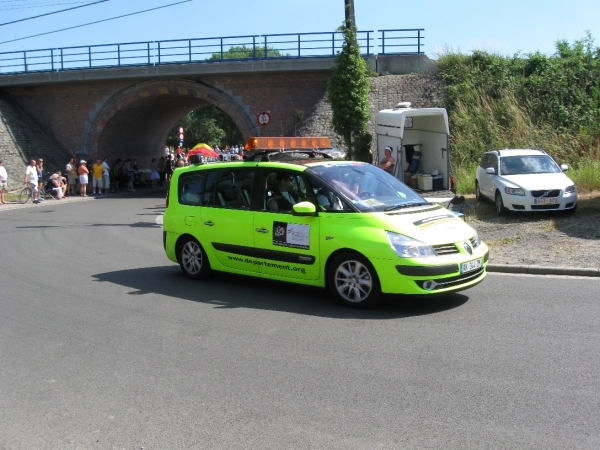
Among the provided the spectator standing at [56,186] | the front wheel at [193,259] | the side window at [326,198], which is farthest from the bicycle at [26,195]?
the side window at [326,198]

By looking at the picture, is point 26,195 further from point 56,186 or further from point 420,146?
point 420,146

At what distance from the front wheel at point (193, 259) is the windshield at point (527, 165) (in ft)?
28.9

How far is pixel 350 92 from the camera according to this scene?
22609 millimetres

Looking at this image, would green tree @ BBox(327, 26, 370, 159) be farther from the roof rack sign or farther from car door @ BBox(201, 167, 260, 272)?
car door @ BBox(201, 167, 260, 272)

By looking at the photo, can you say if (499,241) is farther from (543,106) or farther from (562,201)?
(543,106)

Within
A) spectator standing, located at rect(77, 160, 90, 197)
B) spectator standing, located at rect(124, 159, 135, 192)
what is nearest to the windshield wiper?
spectator standing, located at rect(77, 160, 90, 197)

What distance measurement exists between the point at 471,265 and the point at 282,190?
2.57 m

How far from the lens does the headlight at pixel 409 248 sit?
7.41 meters

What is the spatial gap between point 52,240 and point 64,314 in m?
7.89

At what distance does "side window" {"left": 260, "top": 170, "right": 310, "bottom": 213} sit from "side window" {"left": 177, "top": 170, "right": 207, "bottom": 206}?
1236mm

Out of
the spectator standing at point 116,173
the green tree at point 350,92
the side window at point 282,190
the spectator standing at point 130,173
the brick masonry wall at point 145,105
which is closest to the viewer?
the side window at point 282,190

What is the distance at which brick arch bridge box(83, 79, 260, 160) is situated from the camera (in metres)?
32.4

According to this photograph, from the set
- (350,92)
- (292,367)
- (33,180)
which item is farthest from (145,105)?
(292,367)

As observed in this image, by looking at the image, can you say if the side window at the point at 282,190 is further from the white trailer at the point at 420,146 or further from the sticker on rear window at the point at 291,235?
the white trailer at the point at 420,146
